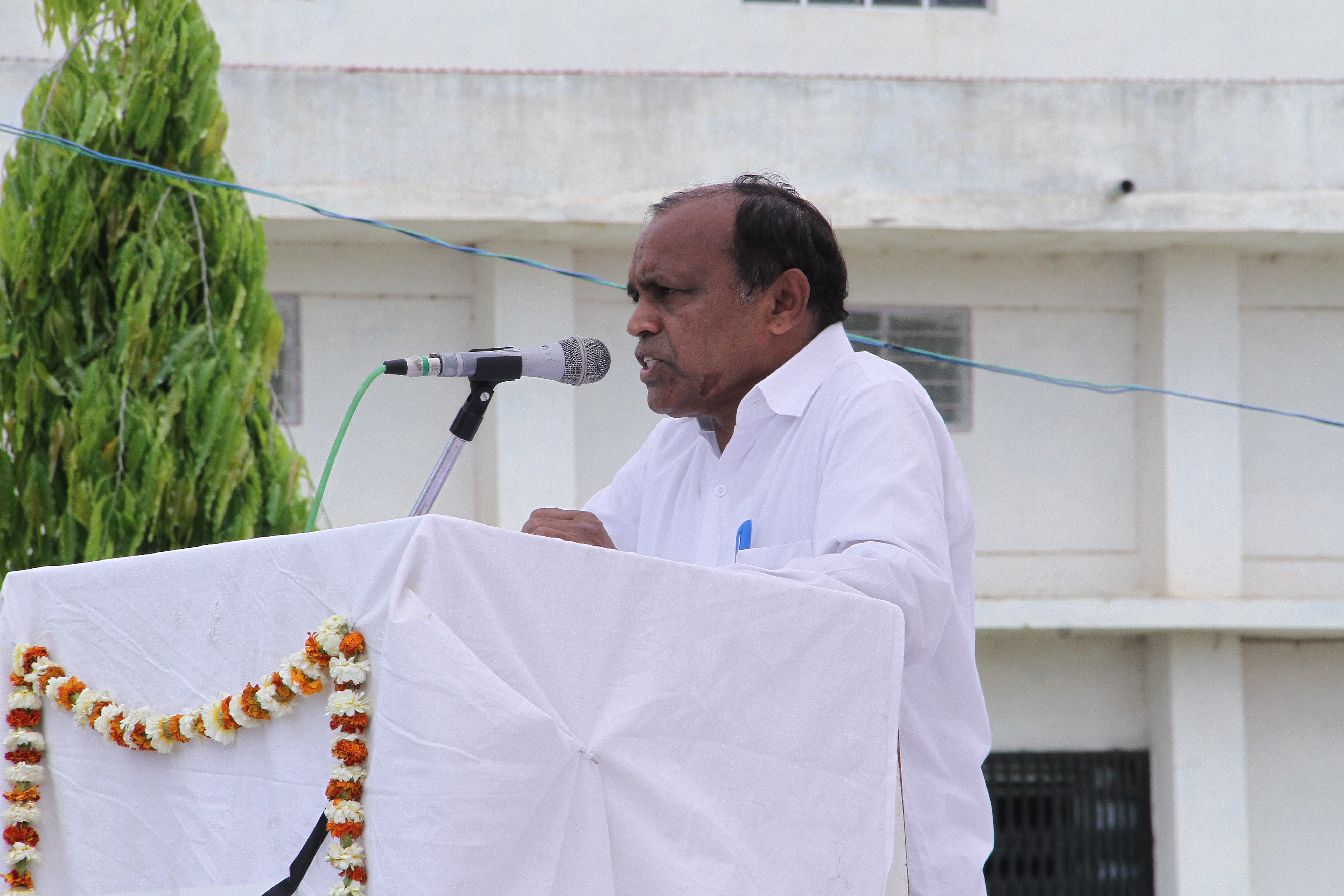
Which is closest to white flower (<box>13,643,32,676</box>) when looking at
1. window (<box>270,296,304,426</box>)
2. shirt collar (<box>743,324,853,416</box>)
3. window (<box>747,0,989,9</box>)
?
shirt collar (<box>743,324,853,416</box>)

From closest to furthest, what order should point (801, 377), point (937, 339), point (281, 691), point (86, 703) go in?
point (281, 691), point (86, 703), point (801, 377), point (937, 339)

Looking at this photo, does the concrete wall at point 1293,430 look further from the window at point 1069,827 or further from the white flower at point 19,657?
the white flower at point 19,657

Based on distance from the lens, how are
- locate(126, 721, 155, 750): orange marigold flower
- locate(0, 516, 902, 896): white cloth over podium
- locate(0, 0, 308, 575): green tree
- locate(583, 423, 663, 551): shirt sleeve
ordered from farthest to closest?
locate(0, 0, 308, 575): green tree < locate(583, 423, 663, 551): shirt sleeve < locate(126, 721, 155, 750): orange marigold flower < locate(0, 516, 902, 896): white cloth over podium

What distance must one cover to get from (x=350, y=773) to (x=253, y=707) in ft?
0.60

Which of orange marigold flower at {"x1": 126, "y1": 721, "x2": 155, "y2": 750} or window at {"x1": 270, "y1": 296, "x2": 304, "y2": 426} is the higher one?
window at {"x1": 270, "y1": 296, "x2": 304, "y2": 426}

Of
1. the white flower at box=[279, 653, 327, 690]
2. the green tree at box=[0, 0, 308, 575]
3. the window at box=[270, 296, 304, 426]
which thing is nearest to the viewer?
the white flower at box=[279, 653, 327, 690]

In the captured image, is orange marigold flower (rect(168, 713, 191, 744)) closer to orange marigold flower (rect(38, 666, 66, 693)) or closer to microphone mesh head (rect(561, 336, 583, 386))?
orange marigold flower (rect(38, 666, 66, 693))

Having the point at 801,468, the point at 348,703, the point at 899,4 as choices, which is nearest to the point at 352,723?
the point at 348,703

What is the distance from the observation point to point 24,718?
5.82ft

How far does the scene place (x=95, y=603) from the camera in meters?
1.73

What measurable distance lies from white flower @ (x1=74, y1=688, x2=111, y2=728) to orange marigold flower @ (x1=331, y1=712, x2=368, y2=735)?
0.47 meters

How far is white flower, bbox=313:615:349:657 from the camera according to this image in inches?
55.0

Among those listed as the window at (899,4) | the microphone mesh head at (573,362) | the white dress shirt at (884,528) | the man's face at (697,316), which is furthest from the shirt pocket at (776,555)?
the window at (899,4)

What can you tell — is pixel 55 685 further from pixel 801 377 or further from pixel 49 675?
pixel 801 377
